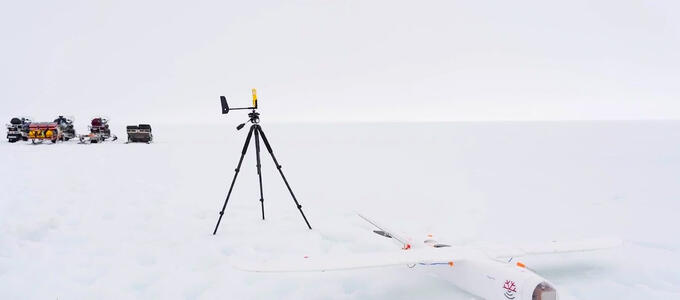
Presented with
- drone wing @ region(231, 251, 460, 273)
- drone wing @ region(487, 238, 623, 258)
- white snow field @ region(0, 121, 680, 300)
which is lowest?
white snow field @ region(0, 121, 680, 300)

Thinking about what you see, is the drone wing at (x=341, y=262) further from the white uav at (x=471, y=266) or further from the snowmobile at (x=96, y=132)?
the snowmobile at (x=96, y=132)

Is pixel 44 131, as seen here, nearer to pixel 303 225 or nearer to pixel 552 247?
pixel 303 225

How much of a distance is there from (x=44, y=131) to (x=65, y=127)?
194 centimetres

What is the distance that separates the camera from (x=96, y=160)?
16.9m

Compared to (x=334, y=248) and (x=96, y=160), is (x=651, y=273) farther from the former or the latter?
(x=96, y=160)

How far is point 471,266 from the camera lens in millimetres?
4922

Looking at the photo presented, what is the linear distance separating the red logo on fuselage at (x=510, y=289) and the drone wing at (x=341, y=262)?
735 mm

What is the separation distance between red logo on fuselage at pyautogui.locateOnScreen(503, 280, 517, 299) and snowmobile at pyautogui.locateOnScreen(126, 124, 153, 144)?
26319 millimetres

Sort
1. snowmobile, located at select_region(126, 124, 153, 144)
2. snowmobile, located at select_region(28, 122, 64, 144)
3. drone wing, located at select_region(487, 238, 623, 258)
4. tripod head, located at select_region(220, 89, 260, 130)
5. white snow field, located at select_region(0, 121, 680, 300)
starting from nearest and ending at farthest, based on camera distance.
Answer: drone wing, located at select_region(487, 238, 623, 258) < white snow field, located at select_region(0, 121, 680, 300) < tripod head, located at select_region(220, 89, 260, 130) < snowmobile, located at select_region(28, 122, 64, 144) < snowmobile, located at select_region(126, 124, 153, 144)

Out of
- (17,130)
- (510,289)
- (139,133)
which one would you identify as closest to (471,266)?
(510,289)

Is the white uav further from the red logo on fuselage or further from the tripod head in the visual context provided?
the tripod head

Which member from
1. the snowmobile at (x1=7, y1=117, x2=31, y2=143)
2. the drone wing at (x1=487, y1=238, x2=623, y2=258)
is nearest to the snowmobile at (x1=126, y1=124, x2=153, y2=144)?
the snowmobile at (x1=7, y1=117, x2=31, y2=143)

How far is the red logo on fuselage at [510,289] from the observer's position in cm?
435

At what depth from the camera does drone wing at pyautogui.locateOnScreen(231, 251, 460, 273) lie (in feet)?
15.4
